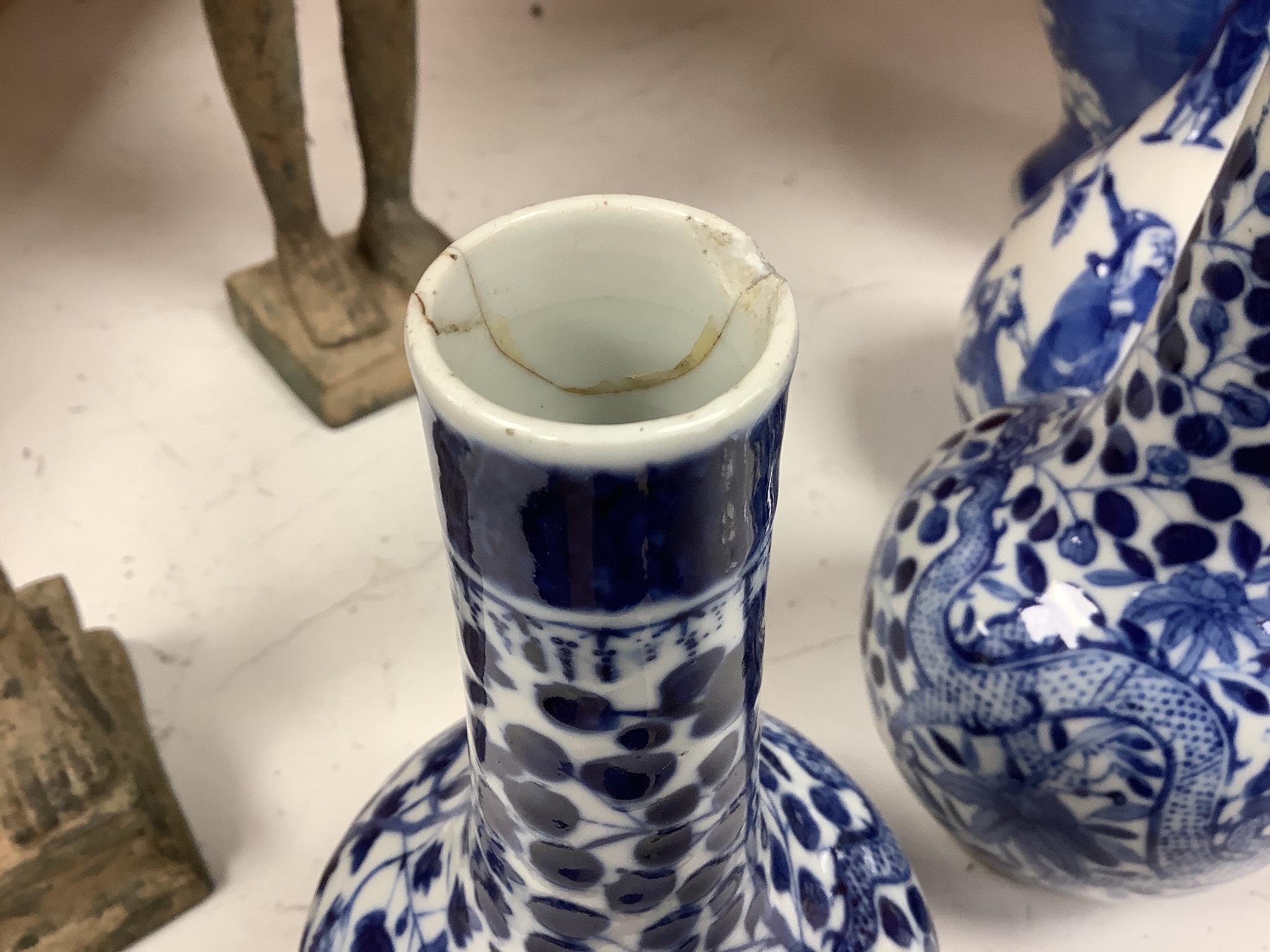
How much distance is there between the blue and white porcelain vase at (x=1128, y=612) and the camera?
397 millimetres

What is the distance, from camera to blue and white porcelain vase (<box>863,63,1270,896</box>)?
0.40 metres

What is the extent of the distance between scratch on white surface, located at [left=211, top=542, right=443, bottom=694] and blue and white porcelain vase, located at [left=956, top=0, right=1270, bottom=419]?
36 cm

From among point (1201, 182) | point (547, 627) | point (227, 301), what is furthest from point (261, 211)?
point (547, 627)

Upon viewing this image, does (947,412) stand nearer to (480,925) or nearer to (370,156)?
(370,156)

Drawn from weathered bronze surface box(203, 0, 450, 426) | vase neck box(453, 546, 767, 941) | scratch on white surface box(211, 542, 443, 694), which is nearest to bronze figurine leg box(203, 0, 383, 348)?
weathered bronze surface box(203, 0, 450, 426)

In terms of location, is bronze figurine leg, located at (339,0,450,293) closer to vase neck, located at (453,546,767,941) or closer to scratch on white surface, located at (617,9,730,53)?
scratch on white surface, located at (617,9,730,53)

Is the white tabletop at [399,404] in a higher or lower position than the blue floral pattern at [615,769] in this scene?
lower

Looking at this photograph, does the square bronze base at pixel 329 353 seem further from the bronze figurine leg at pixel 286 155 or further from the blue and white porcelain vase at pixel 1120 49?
the blue and white porcelain vase at pixel 1120 49

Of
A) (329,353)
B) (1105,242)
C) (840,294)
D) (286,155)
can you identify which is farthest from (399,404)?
(1105,242)

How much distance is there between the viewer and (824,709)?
25.8 inches

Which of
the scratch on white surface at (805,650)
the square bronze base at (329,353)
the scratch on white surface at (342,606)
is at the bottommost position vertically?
the scratch on white surface at (805,650)

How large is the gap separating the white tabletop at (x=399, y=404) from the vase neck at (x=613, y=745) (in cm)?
30

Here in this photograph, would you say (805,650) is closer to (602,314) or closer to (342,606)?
(342,606)

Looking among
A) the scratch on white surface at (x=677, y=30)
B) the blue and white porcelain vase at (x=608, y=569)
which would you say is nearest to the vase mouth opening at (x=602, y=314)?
the blue and white porcelain vase at (x=608, y=569)
